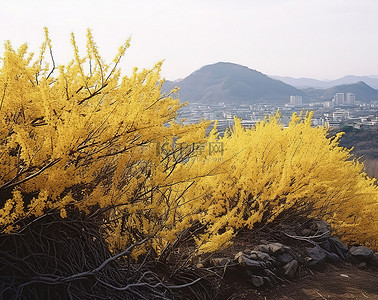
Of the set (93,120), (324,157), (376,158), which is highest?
(93,120)

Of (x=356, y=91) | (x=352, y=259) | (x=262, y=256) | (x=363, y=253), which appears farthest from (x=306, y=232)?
(x=356, y=91)

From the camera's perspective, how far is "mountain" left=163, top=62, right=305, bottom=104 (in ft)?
297

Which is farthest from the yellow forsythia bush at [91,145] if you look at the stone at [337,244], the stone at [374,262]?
the stone at [374,262]

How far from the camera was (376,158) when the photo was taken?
34.0 m

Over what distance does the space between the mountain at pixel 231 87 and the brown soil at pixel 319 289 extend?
7799cm

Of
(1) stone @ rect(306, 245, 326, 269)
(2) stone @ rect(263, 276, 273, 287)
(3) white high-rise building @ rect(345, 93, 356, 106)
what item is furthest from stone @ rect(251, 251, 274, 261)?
(3) white high-rise building @ rect(345, 93, 356, 106)

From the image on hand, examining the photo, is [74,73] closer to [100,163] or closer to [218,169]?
[100,163]

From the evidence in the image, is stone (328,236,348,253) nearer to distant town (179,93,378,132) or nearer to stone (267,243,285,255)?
stone (267,243,285,255)

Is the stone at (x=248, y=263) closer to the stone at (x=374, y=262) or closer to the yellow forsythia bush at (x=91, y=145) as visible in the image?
the yellow forsythia bush at (x=91, y=145)

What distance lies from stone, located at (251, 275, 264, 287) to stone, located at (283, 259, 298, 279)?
1.75 ft

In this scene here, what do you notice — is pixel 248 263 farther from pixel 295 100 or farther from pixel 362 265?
pixel 295 100

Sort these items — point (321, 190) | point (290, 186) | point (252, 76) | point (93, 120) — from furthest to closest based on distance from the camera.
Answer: point (252, 76)
point (321, 190)
point (290, 186)
point (93, 120)

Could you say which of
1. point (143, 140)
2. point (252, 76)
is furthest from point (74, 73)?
point (252, 76)

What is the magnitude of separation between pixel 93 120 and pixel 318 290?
350cm
